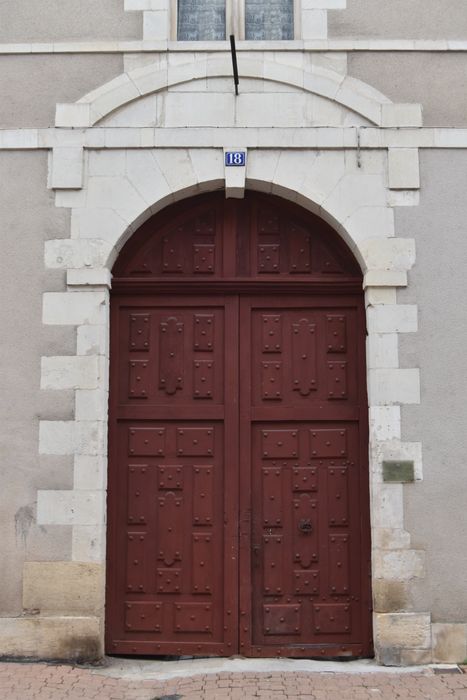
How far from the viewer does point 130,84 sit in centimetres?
593

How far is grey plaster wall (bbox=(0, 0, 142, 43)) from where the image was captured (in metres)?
6.04

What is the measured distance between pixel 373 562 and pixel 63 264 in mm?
3072

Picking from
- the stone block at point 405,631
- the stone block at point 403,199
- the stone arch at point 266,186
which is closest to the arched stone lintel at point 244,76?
the stone arch at point 266,186

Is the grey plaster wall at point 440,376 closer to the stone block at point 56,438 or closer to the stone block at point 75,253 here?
the stone block at point 75,253

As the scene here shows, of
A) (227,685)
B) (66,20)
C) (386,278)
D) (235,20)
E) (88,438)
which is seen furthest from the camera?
(235,20)

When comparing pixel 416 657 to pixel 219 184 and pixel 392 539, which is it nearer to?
pixel 392 539

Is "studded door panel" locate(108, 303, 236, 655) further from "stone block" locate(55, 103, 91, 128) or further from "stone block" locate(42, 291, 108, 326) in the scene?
"stone block" locate(55, 103, 91, 128)

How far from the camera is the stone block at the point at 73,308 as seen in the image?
5.72m

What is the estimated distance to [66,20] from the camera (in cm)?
606

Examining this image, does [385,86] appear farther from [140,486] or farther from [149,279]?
[140,486]

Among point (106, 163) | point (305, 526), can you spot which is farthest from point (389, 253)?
point (106, 163)

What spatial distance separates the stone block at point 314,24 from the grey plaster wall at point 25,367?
2210 mm

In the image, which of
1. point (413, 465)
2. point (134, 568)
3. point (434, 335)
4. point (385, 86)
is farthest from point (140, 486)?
point (385, 86)

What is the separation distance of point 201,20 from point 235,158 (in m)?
1.32
